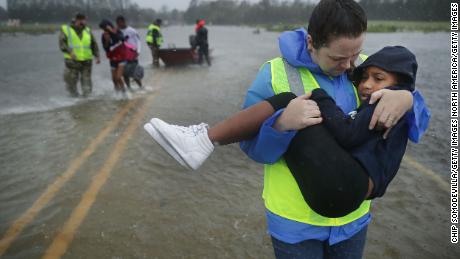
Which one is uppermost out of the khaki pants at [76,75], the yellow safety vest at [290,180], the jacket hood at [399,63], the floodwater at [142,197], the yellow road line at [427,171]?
the jacket hood at [399,63]

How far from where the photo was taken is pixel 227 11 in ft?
577

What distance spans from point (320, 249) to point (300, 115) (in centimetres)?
72

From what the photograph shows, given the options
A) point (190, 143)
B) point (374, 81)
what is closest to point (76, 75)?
point (190, 143)

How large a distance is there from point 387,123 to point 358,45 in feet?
1.14

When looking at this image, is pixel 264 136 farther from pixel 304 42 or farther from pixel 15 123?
pixel 15 123

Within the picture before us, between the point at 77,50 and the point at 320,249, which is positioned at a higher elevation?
the point at 77,50

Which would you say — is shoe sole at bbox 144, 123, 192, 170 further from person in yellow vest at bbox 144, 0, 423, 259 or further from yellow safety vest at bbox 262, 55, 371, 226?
yellow safety vest at bbox 262, 55, 371, 226

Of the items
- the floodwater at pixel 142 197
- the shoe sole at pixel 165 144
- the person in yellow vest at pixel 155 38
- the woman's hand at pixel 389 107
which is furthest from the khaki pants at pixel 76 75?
the woman's hand at pixel 389 107

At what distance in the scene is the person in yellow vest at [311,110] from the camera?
4.89 feet

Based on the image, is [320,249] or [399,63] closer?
[399,63]

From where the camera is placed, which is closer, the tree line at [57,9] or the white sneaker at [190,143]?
the white sneaker at [190,143]

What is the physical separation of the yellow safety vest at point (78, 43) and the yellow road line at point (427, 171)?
770 cm

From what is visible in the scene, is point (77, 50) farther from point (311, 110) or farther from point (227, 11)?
point (227, 11)

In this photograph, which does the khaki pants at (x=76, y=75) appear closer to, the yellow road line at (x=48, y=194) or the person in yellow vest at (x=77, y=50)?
the person in yellow vest at (x=77, y=50)
